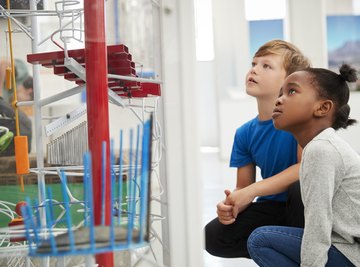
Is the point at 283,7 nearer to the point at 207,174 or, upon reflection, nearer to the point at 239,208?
the point at 207,174

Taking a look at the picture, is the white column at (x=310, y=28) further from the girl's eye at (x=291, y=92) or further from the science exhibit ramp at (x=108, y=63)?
the science exhibit ramp at (x=108, y=63)

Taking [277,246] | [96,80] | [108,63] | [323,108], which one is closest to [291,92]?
[323,108]

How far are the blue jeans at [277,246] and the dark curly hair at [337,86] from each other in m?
0.29

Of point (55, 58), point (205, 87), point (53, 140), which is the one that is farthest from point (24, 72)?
point (205, 87)

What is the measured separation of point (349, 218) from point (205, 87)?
5467mm

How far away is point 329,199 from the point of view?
103cm

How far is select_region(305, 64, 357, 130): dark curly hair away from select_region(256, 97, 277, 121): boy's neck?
0.92 ft

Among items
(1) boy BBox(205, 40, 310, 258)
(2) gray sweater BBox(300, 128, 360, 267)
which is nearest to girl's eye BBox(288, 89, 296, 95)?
(2) gray sweater BBox(300, 128, 360, 267)

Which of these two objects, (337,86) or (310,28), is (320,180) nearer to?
(337,86)

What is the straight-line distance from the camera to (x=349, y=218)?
41.8 inches

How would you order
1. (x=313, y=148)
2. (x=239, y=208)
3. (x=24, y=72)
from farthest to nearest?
(x=24, y=72), (x=239, y=208), (x=313, y=148)

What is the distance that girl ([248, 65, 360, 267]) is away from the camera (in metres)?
1.03

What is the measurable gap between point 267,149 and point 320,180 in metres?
0.43

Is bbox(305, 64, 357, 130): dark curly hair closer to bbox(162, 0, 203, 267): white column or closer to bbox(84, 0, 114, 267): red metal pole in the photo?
bbox(162, 0, 203, 267): white column
